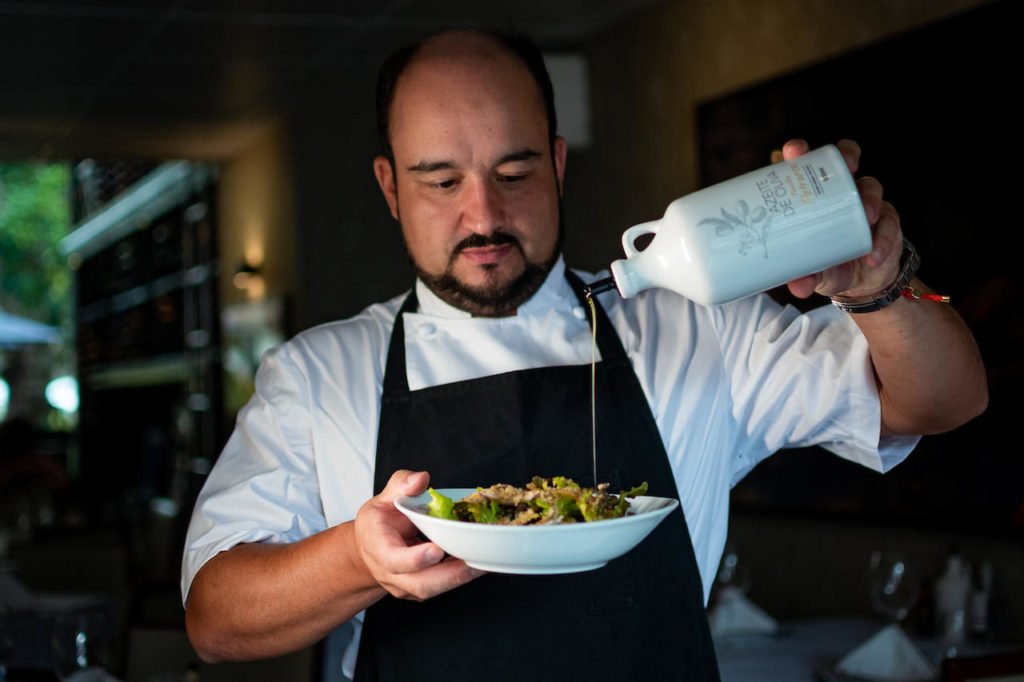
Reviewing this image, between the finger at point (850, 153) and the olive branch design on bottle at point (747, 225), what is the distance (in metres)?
0.12

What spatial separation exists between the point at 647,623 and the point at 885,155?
92.8 inches

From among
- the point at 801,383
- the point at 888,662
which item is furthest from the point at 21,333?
the point at 801,383

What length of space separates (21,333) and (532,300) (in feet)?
35.5

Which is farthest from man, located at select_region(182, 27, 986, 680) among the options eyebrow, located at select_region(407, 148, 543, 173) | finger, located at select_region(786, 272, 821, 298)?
finger, located at select_region(786, 272, 821, 298)

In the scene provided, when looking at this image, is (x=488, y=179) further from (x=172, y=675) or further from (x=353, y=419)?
(x=172, y=675)

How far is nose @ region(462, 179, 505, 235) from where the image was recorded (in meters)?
1.65

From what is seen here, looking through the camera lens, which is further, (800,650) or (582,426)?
(800,650)

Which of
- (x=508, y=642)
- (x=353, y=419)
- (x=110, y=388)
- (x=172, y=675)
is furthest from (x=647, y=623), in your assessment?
(x=110, y=388)

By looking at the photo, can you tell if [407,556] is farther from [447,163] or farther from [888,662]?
[888,662]

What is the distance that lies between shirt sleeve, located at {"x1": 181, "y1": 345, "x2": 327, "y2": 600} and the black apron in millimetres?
113

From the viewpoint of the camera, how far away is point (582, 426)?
1649 mm

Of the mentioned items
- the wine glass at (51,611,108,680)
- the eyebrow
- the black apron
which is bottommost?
the wine glass at (51,611,108,680)

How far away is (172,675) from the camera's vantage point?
9.47ft

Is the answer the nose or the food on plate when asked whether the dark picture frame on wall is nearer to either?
the nose
